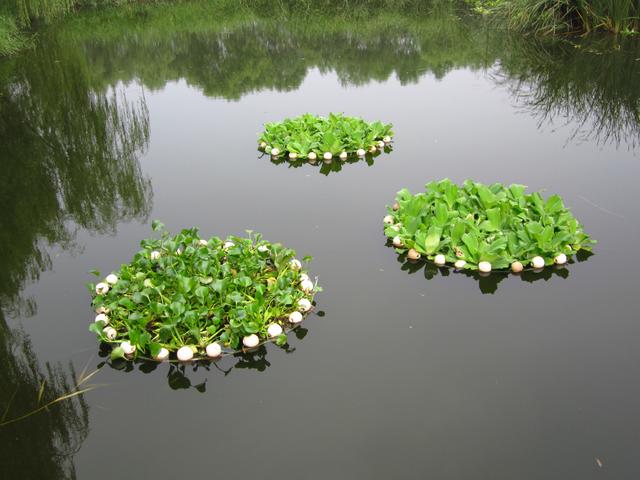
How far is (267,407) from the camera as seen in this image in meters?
3.14

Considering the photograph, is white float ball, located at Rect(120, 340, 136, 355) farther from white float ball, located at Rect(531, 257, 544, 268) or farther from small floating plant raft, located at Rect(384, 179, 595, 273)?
white float ball, located at Rect(531, 257, 544, 268)

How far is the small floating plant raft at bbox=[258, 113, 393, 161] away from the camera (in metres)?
6.34

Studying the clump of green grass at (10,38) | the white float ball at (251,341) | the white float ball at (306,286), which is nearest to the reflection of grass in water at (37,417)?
the white float ball at (251,341)

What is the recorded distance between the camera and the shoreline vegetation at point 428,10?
10000 mm

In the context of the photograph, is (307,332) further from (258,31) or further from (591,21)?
(258,31)

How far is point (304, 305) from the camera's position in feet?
12.6

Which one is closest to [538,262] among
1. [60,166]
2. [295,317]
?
[295,317]

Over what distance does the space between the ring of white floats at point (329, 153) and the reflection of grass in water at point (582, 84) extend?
2.04 meters

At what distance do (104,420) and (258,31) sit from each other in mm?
11031

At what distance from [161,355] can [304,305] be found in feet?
2.98

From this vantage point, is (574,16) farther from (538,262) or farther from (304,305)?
(304,305)

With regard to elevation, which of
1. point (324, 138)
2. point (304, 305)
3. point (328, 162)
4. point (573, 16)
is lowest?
point (328, 162)

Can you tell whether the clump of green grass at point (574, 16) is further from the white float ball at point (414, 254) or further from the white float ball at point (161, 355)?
the white float ball at point (161, 355)

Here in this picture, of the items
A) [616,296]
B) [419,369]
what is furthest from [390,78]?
[419,369]
